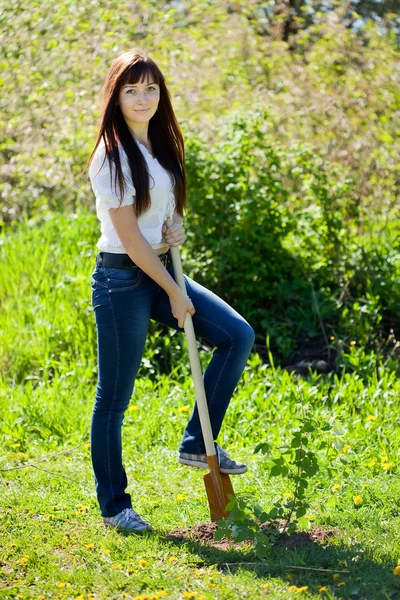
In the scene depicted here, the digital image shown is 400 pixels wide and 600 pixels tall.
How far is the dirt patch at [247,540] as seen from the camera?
327 cm

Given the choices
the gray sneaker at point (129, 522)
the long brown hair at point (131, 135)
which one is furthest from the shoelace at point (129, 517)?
the long brown hair at point (131, 135)

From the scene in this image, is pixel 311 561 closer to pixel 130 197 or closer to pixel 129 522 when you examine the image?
pixel 129 522

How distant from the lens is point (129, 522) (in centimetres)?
342

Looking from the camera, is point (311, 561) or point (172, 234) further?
point (172, 234)

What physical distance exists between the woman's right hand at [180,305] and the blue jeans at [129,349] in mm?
73

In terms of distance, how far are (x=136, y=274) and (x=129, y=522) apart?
0.97 metres

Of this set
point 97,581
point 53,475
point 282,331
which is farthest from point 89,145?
point 97,581

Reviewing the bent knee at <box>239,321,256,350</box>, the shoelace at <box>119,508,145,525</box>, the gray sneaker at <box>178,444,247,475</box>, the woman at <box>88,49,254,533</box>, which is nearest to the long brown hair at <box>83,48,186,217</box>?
the woman at <box>88,49,254,533</box>

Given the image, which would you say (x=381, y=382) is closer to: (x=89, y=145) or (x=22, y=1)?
(x=89, y=145)

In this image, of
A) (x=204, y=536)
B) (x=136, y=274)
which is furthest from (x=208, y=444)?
(x=136, y=274)

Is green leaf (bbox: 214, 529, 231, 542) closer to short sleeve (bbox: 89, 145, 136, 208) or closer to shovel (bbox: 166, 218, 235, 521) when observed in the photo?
shovel (bbox: 166, 218, 235, 521)

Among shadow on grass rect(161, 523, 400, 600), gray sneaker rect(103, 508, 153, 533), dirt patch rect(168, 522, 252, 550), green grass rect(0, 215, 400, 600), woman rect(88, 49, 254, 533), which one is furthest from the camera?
gray sneaker rect(103, 508, 153, 533)

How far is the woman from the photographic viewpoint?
317 centimetres

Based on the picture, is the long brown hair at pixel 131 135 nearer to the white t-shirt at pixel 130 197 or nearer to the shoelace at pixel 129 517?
the white t-shirt at pixel 130 197
